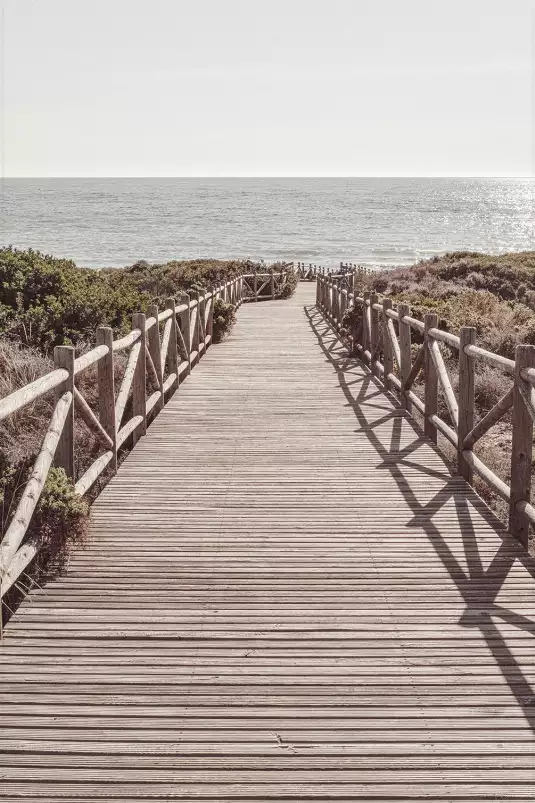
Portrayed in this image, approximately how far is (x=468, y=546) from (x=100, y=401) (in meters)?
3.41

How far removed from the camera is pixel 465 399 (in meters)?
7.29

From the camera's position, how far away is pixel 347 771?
318cm

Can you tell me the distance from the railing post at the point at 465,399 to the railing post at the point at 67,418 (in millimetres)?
3413

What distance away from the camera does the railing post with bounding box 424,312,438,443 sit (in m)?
8.66

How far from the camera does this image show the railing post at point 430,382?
28.4 ft

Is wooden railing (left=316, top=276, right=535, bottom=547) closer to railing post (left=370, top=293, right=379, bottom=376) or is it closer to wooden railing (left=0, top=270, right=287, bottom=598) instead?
railing post (left=370, top=293, right=379, bottom=376)

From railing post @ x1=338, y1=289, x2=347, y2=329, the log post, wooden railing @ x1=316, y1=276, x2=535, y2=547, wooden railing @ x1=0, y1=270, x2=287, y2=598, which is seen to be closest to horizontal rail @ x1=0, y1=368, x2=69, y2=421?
wooden railing @ x1=0, y1=270, x2=287, y2=598

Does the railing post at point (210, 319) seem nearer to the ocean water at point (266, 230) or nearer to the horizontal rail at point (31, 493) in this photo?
the horizontal rail at point (31, 493)

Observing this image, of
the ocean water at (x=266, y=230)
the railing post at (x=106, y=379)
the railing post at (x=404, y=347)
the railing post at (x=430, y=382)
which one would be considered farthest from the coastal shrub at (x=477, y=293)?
the ocean water at (x=266, y=230)

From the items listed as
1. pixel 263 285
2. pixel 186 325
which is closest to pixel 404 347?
pixel 186 325

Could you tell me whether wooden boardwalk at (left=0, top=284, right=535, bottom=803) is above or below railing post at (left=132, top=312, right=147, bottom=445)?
below

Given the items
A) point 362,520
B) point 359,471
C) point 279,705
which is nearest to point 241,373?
point 359,471

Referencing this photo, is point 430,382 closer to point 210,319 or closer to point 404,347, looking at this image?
point 404,347

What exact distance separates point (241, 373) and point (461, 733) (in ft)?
32.7
